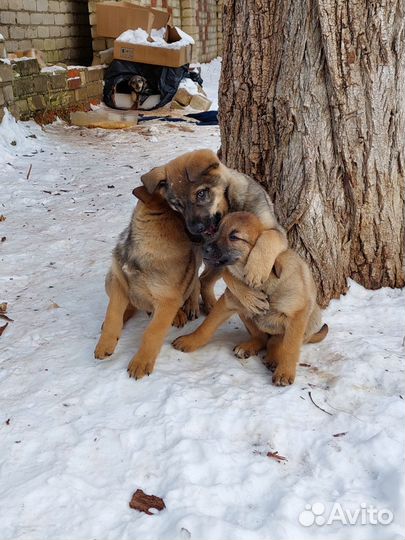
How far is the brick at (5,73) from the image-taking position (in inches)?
299

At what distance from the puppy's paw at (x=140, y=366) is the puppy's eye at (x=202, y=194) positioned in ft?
2.94

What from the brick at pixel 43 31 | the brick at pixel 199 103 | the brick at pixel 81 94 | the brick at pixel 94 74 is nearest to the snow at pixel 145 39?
the brick at pixel 94 74

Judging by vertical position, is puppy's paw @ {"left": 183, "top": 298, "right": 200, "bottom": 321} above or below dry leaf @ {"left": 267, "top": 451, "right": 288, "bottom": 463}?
below

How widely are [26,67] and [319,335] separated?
7.86m

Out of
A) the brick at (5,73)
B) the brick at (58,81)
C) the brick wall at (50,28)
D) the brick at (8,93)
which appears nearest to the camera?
the brick at (5,73)

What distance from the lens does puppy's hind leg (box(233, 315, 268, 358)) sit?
3049 millimetres

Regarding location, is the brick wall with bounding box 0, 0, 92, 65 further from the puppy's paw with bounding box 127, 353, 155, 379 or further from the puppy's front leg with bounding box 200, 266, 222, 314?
the puppy's paw with bounding box 127, 353, 155, 379

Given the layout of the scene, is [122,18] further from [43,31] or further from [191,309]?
[191,309]

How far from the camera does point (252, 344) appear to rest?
3.09 metres

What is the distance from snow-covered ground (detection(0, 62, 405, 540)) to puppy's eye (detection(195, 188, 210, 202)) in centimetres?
87

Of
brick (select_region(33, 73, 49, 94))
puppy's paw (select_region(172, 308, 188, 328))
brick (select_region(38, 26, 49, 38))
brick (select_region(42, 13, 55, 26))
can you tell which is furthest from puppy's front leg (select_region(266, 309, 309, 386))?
brick (select_region(42, 13, 55, 26))

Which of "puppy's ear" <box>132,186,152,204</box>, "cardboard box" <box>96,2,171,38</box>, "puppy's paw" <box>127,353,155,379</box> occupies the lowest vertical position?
"puppy's paw" <box>127,353,155,379</box>

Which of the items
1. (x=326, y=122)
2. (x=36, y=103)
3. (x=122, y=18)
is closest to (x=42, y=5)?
(x=122, y=18)

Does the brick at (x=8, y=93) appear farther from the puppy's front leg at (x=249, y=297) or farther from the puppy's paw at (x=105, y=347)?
the puppy's front leg at (x=249, y=297)
